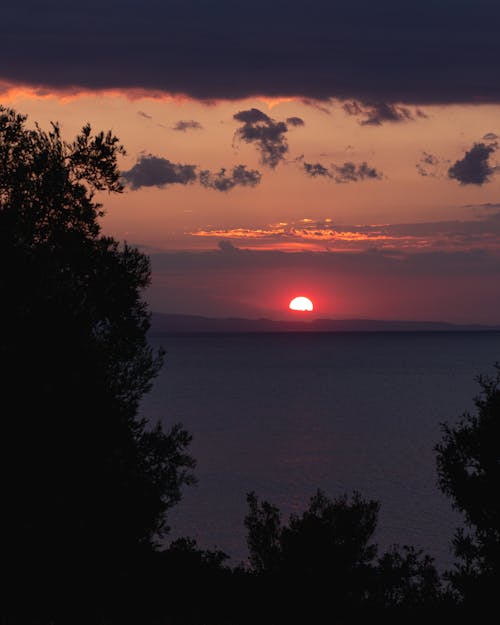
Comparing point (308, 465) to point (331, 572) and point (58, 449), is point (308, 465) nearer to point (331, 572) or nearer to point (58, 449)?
point (331, 572)

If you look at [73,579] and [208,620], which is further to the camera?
[208,620]

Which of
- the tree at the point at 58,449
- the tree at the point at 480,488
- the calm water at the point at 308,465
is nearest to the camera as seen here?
the tree at the point at 58,449

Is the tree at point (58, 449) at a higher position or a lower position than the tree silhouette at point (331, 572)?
higher

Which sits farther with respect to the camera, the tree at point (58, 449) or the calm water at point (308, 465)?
the calm water at point (308, 465)

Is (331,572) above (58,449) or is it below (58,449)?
below

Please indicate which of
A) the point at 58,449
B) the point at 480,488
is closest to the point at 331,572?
the point at 480,488

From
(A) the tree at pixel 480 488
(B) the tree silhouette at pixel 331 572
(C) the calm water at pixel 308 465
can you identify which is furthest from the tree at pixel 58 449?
(C) the calm water at pixel 308 465

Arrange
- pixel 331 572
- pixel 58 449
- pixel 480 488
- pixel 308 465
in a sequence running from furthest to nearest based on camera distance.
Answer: pixel 308 465 → pixel 480 488 → pixel 331 572 → pixel 58 449

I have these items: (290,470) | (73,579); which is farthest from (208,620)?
(290,470)

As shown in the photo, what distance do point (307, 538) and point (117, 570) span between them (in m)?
11.9

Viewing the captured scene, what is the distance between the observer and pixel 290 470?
117 metres

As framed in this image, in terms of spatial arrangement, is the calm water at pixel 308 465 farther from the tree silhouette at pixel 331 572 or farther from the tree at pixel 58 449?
the tree at pixel 58 449

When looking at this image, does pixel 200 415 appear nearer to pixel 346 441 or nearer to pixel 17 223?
pixel 346 441

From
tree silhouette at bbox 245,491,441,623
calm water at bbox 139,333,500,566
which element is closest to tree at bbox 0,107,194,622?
tree silhouette at bbox 245,491,441,623
